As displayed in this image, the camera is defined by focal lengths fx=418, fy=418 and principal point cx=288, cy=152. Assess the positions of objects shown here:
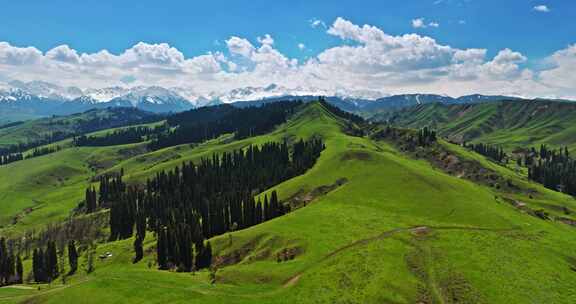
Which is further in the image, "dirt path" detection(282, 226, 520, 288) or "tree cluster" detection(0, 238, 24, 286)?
"tree cluster" detection(0, 238, 24, 286)

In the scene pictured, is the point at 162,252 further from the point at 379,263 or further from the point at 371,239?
the point at 379,263

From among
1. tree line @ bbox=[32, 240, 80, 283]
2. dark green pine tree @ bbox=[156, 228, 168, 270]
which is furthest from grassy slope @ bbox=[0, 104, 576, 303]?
tree line @ bbox=[32, 240, 80, 283]

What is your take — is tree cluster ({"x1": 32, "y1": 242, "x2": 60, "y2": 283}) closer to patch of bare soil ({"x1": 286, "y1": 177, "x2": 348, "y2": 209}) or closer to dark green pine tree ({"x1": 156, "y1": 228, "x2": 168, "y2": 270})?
dark green pine tree ({"x1": 156, "y1": 228, "x2": 168, "y2": 270})

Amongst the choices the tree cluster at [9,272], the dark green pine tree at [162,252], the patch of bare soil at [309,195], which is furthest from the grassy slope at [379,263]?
the tree cluster at [9,272]

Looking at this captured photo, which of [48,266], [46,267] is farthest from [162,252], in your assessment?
[46,267]

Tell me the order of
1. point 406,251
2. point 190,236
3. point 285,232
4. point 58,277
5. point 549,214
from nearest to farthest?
point 406,251 < point 285,232 < point 190,236 < point 58,277 < point 549,214

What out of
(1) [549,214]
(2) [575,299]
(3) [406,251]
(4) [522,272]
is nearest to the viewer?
(2) [575,299]

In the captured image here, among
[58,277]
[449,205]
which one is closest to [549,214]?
[449,205]

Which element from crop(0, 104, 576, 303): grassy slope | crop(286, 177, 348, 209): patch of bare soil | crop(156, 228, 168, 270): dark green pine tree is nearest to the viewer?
crop(0, 104, 576, 303): grassy slope

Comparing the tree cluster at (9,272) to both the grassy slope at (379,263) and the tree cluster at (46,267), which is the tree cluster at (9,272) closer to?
the tree cluster at (46,267)

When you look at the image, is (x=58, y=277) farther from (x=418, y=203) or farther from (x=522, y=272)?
(x=522, y=272)
